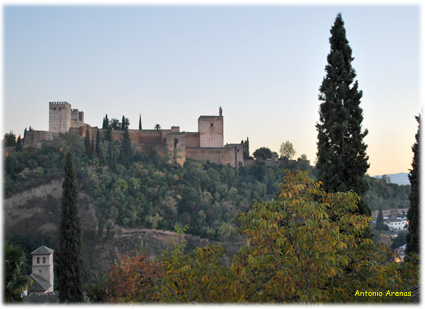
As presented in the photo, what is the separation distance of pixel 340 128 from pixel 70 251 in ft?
35.0

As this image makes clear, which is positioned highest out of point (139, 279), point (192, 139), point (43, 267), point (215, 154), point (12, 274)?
point (192, 139)

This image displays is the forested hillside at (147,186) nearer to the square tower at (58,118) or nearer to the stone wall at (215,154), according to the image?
the stone wall at (215,154)

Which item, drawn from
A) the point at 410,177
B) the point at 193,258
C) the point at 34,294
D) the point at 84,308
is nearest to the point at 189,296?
the point at 193,258

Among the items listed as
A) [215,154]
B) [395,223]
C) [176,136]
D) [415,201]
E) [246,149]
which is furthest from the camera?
[246,149]

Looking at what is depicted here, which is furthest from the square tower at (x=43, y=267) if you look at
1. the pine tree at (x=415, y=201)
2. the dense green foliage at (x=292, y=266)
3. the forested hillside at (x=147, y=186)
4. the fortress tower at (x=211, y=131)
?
the fortress tower at (x=211, y=131)

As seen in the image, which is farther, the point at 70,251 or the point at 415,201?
the point at 70,251

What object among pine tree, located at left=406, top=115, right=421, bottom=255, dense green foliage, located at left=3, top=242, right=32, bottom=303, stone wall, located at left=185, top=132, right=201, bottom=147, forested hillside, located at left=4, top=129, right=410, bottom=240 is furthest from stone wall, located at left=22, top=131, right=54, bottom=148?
pine tree, located at left=406, top=115, right=421, bottom=255

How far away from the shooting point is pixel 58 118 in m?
36.7

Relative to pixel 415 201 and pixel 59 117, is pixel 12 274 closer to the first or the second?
pixel 415 201

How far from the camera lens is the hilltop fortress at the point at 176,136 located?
36.7 meters

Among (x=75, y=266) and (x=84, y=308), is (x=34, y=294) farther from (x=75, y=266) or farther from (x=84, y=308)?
(x=84, y=308)

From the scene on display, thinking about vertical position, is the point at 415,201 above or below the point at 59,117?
below

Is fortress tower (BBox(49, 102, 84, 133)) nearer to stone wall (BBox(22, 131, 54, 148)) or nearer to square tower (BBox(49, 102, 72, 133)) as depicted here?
square tower (BBox(49, 102, 72, 133))

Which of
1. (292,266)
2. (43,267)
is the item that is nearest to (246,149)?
(43,267)
